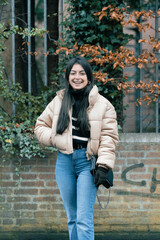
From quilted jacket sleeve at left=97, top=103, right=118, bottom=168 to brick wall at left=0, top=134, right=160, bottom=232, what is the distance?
153cm

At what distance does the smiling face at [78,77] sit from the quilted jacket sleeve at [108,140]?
31 centimetres

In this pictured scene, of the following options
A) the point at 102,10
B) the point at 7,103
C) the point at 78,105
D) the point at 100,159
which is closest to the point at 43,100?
the point at 7,103

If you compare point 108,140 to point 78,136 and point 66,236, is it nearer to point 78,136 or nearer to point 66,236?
point 78,136

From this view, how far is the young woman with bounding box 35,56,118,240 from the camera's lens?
3.23 m

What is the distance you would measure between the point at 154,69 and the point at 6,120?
203 cm

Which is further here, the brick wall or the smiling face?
the brick wall

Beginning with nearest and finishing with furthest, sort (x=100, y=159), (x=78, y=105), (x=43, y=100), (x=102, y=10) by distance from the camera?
(x=100, y=159) < (x=78, y=105) < (x=102, y=10) < (x=43, y=100)

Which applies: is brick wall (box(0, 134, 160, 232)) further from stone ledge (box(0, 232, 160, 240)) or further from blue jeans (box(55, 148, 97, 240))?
blue jeans (box(55, 148, 97, 240))

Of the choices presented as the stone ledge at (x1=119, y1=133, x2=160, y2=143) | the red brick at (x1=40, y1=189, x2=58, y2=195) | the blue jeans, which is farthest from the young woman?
the stone ledge at (x1=119, y1=133, x2=160, y2=143)

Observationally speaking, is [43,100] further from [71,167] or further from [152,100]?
[71,167]

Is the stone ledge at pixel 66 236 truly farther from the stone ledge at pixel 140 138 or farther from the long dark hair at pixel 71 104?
the long dark hair at pixel 71 104

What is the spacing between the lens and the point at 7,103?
16.4 ft

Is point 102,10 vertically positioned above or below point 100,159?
above

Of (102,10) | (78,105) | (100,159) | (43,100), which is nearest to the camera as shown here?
(100,159)
